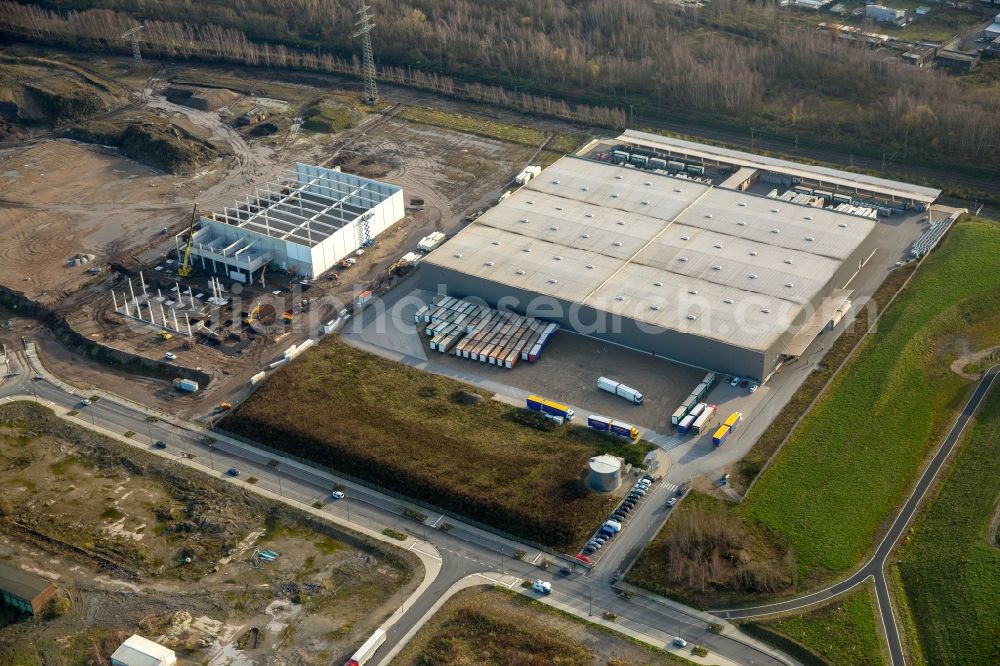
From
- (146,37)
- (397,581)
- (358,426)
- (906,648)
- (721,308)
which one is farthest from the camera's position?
(146,37)

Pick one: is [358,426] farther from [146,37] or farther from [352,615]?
[146,37]

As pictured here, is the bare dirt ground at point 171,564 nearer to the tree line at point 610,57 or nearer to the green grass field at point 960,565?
the green grass field at point 960,565

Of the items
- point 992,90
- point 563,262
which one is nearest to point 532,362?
point 563,262

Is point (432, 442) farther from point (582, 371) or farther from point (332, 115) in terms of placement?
point (332, 115)

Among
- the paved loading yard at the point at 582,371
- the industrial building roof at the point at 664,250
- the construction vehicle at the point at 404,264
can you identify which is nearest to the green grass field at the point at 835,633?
the paved loading yard at the point at 582,371

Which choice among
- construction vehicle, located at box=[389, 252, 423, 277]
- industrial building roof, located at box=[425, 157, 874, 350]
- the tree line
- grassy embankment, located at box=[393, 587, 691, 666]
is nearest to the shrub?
grassy embankment, located at box=[393, 587, 691, 666]

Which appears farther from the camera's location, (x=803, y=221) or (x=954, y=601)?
(x=803, y=221)
